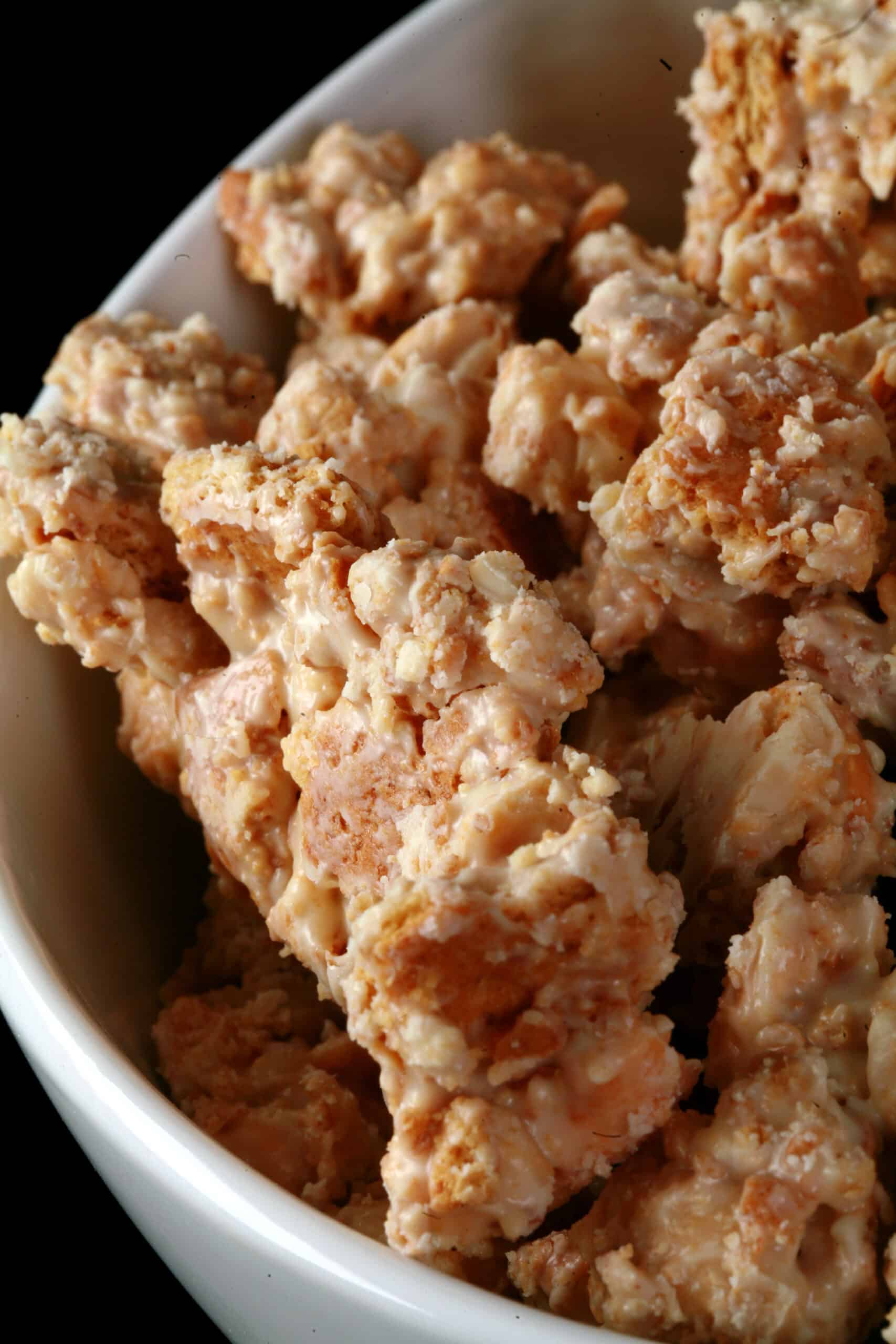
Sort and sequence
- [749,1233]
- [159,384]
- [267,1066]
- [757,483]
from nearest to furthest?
1. [749,1233]
2. [757,483]
3. [267,1066]
4. [159,384]

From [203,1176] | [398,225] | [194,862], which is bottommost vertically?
[194,862]

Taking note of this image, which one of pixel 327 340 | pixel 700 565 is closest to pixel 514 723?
pixel 700 565

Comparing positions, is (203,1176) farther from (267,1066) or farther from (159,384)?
(159,384)

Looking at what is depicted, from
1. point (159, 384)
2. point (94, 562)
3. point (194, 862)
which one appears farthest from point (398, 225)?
point (194, 862)

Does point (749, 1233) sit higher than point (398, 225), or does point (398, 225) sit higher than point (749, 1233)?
point (398, 225)

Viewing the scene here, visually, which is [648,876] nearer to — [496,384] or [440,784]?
[440,784]

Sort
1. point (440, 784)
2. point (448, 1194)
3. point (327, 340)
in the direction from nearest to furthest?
point (448, 1194), point (440, 784), point (327, 340)

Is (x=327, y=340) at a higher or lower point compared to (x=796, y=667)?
higher

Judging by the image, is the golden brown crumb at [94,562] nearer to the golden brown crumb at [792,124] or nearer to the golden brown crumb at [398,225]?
the golden brown crumb at [398,225]
